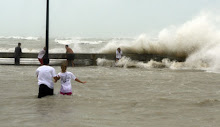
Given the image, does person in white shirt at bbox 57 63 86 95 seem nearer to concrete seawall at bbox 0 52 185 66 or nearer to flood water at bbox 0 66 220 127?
flood water at bbox 0 66 220 127

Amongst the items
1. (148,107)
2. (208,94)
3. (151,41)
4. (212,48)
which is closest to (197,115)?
(148,107)

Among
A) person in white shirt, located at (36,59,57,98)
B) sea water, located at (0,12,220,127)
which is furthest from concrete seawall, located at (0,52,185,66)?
person in white shirt, located at (36,59,57,98)

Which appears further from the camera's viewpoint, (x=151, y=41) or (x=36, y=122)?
(x=151, y=41)

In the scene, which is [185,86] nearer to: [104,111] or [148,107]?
[148,107]

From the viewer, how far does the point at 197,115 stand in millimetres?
8016

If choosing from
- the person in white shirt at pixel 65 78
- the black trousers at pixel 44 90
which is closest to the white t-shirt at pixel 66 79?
the person in white shirt at pixel 65 78

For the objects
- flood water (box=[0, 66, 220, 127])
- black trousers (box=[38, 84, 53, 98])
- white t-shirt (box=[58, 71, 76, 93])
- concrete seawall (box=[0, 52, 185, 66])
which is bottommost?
flood water (box=[0, 66, 220, 127])

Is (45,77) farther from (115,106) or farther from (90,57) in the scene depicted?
(90,57)

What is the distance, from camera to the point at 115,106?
898 centimetres

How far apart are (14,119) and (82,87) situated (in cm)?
540

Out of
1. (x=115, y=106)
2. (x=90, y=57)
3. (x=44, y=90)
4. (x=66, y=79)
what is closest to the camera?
(x=115, y=106)

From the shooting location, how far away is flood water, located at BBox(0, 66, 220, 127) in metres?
7.30

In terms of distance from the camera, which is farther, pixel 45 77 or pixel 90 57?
pixel 90 57

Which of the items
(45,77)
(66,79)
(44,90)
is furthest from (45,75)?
(66,79)
